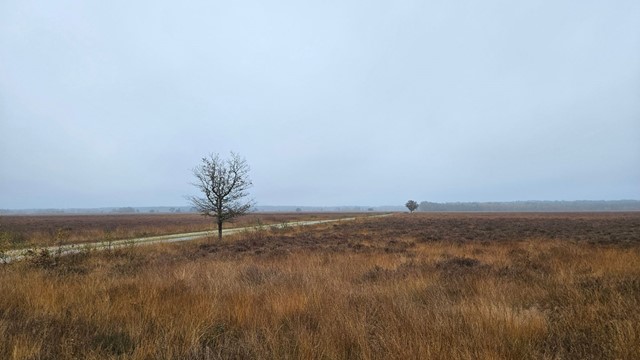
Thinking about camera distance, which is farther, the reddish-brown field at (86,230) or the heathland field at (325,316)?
the reddish-brown field at (86,230)

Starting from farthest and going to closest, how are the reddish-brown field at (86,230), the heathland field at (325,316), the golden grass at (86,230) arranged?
1. the reddish-brown field at (86,230)
2. the golden grass at (86,230)
3. the heathland field at (325,316)

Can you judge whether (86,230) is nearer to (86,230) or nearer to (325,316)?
(86,230)

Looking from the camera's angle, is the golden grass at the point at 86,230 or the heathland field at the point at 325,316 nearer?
the heathland field at the point at 325,316

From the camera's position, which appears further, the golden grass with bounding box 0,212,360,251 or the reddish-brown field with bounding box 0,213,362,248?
the reddish-brown field with bounding box 0,213,362,248

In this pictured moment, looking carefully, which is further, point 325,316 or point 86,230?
point 86,230

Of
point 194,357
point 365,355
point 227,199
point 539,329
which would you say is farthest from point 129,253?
point 539,329

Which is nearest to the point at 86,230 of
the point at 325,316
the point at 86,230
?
the point at 86,230

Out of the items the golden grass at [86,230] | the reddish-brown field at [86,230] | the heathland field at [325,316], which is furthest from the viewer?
the reddish-brown field at [86,230]

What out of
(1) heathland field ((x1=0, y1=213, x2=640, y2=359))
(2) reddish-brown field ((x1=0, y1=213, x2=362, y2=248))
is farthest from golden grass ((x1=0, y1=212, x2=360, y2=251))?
(1) heathland field ((x1=0, y1=213, x2=640, y2=359))

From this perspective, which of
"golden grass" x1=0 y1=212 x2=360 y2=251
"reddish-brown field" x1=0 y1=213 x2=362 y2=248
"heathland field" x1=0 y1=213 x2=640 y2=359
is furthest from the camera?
"reddish-brown field" x1=0 y1=213 x2=362 y2=248

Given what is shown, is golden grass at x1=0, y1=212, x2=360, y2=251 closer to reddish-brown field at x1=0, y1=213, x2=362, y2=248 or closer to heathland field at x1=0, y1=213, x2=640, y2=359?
reddish-brown field at x1=0, y1=213, x2=362, y2=248

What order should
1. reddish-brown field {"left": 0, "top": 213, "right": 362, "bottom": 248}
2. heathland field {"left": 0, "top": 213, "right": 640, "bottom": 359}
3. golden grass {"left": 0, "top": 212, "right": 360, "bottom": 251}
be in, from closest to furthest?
heathland field {"left": 0, "top": 213, "right": 640, "bottom": 359} → golden grass {"left": 0, "top": 212, "right": 360, "bottom": 251} → reddish-brown field {"left": 0, "top": 213, "right": 362, "bottom": 248}

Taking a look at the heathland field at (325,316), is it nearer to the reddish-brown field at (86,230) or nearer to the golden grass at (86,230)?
the golden grass at (86,230)

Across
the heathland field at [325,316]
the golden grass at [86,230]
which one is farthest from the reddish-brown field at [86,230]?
the heathland field at [325,316]
